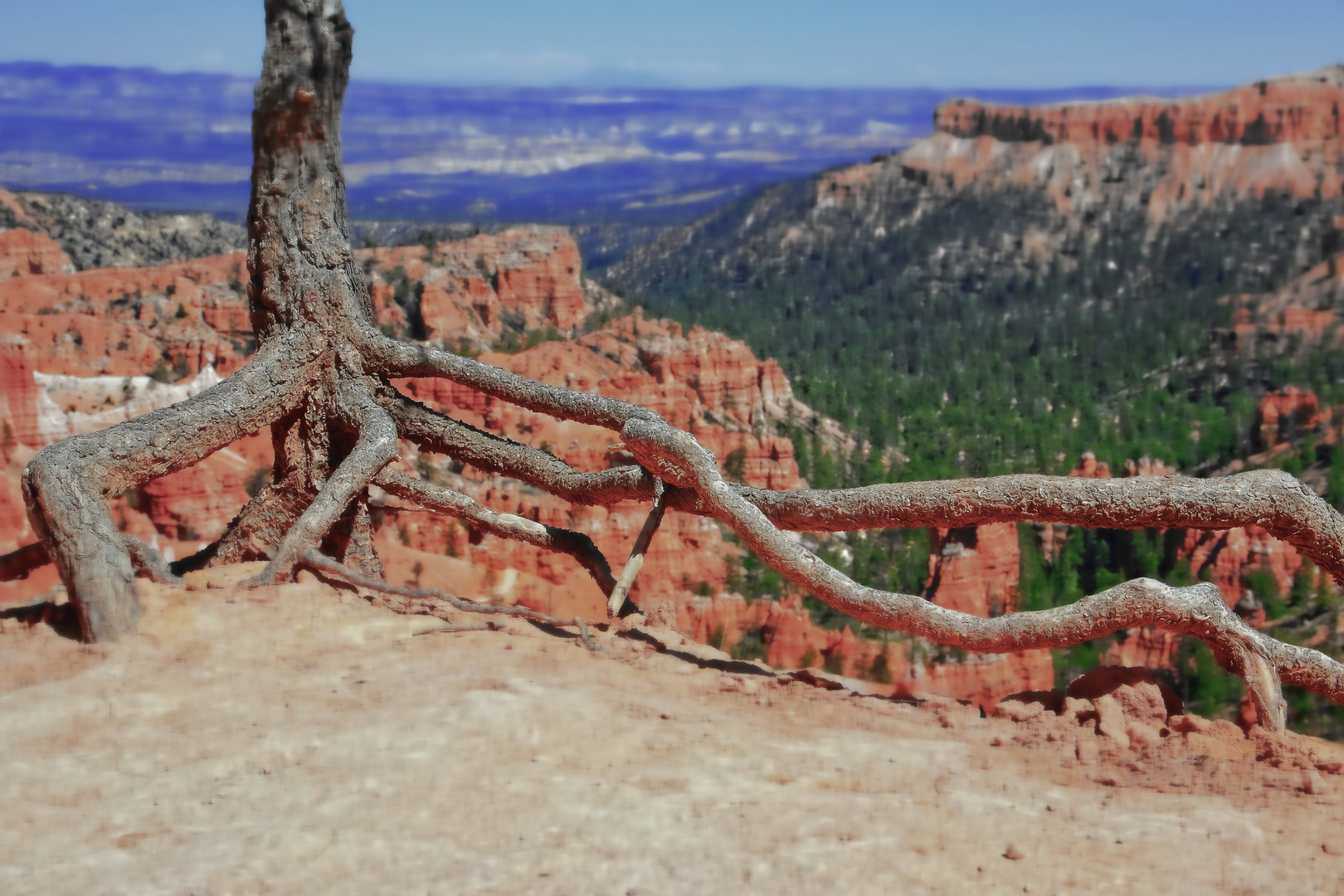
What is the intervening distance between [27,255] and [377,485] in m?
61.6

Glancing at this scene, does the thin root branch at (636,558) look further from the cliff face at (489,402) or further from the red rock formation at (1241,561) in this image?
the red rock formation at (1241,561)

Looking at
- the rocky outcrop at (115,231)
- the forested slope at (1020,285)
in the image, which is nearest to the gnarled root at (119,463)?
the forested slope at (1020,285)

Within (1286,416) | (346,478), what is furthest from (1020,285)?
(346,478)

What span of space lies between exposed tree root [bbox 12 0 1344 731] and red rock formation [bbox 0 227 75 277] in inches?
2309

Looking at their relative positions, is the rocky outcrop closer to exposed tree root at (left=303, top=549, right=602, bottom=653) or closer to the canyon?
the canyon

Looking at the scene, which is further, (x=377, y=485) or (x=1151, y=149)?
(x=1151, y=149)

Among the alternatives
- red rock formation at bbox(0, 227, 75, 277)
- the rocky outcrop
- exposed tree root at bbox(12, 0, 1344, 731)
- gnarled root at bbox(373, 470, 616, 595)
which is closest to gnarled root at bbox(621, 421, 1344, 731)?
exposed tree root at bbox(12, 0, 1344, 731)

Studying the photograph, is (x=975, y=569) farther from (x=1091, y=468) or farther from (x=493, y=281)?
(x=493, y=281)

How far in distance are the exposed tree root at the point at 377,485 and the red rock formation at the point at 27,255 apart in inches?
2309

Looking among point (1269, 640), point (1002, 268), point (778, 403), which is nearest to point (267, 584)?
point (1269, 640)

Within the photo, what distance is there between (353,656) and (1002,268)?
13022 centimetres

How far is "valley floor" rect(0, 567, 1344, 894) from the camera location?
3160 millimetres

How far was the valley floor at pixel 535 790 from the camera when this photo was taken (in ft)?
10.4

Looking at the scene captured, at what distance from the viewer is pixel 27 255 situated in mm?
58781
